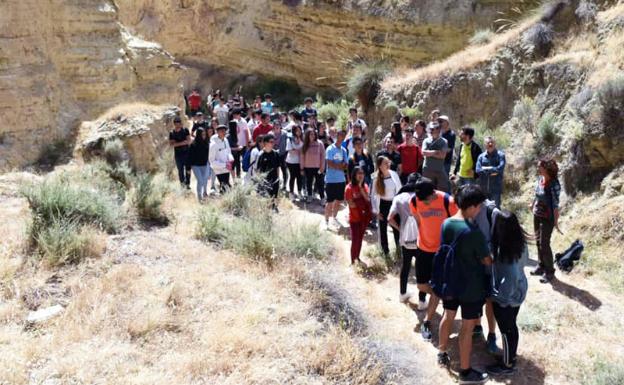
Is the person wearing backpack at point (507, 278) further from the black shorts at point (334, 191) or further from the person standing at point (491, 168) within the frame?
the black shorts at point (334, 191)

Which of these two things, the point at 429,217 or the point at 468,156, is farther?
the point at 468,156

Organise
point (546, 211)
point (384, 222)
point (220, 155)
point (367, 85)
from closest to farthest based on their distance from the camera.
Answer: point (546, 211)
point (384, 222)
point (220, 155)
point (367, 85)

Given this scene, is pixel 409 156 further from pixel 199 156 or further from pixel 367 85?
pixel 367 85

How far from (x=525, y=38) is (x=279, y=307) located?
9.86 m

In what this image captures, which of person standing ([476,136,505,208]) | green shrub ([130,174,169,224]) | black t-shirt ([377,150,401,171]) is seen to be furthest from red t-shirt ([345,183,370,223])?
green shrub ([130,174,169,224])

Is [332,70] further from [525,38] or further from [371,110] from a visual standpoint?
[525,38]

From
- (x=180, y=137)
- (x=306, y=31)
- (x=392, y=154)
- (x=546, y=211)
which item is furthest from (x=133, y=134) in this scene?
(x=306, y=31)

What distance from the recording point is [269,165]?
9922mm

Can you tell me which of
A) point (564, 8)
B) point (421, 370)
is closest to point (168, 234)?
point (421, 370)

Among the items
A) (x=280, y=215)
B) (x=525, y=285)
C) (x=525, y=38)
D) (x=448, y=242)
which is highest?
(x=525, y=38)

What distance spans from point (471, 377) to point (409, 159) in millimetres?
4805

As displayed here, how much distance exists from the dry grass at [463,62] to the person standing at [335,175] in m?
5.55

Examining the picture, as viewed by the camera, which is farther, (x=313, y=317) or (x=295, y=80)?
(x=295, y=80)

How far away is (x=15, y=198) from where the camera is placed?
8.78 m
